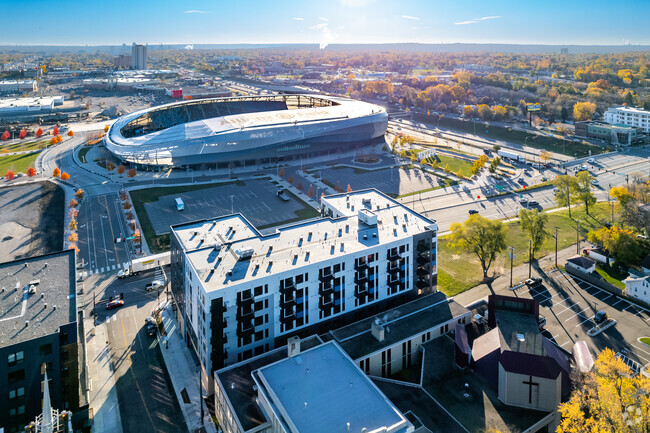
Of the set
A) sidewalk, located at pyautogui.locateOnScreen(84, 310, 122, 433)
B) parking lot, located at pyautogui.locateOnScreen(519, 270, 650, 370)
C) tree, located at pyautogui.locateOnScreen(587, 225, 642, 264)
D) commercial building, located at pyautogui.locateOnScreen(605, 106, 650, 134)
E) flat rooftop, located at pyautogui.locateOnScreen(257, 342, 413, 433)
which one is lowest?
sidewalk, located at pyautogui.locateOnScreen(84, 310, 122, 433)

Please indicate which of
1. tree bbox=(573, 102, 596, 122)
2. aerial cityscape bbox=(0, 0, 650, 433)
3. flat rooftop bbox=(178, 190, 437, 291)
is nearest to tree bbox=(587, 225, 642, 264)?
aerial cityscape bbox=(0, 0, 650, 433)

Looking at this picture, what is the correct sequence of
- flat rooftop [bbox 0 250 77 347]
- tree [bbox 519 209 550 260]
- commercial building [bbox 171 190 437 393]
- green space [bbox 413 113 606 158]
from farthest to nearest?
green space [bbox 413 113 606 158], tree [bbox 519 209 550 260], commercial building [bbox 171 190 437 393], flat rooftop [bbox 0 250 77 347]

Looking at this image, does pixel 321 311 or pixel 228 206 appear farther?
pixel 228 206

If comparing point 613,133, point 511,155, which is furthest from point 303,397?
point 613,133

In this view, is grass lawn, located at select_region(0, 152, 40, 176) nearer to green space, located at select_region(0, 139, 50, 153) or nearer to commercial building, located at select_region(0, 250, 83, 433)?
green space, located at select_region(0, 139, 50, 153)

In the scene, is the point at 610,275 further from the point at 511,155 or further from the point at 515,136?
the point at 515,136

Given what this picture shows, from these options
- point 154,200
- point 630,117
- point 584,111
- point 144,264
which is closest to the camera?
point 144,264

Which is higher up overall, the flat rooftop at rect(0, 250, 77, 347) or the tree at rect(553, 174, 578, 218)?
the tree at rect(553, 174, 578, 218)

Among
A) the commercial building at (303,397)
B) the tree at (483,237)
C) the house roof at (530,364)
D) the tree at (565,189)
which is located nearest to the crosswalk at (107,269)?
the commercial building at (303,397)
